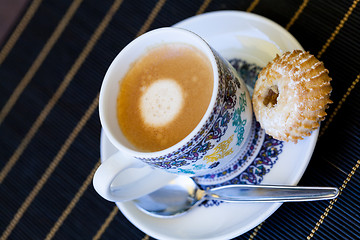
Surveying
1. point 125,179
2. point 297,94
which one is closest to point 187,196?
point 125,179

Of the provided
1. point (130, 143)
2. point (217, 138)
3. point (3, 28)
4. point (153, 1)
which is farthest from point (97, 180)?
point (3, 28)

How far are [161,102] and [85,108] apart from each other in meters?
0.30

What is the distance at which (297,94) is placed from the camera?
68 cm

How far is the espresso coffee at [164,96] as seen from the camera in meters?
0.72

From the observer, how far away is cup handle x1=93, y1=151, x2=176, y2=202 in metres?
0.67

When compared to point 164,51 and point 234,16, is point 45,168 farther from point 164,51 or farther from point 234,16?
point 234,16

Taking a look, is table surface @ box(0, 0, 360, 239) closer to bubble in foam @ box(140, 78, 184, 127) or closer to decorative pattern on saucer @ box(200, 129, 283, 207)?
decorative pattern on saucer @ box(200, 129, 283, 207)

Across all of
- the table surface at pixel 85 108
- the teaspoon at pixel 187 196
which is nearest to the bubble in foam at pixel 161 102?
the teaspoon at pixel 187 196

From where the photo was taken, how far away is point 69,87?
3.31ft

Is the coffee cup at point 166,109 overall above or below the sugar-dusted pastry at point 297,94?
below

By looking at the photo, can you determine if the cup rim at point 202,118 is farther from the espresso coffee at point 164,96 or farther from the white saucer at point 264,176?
the white saucer at point 264,176

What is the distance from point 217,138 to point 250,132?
14 centimetres

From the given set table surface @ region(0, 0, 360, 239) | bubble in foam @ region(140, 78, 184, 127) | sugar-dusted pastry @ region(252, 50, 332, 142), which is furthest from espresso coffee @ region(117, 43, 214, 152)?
table surface @ region(0, 0, 360, 239)

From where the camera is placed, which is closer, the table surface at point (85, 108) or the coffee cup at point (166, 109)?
the coffee cup at point (166, 109)
